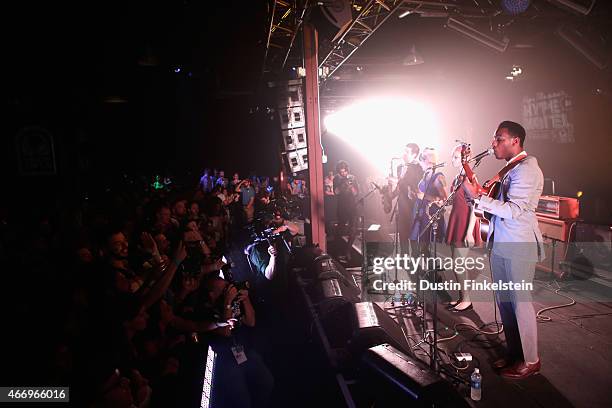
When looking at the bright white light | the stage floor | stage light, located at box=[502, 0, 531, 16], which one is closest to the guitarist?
the stage floor

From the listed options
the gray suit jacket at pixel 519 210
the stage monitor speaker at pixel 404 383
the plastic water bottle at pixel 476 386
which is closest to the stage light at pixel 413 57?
the gray suit jacket at pixel 519 210

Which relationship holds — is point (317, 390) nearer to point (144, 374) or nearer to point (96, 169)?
point (144, 374)

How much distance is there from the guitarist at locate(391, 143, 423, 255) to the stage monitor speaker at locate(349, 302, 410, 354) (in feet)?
9.28

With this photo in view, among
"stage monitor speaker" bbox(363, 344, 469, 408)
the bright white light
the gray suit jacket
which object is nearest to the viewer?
"stage monitor speaker" bbox(363, 344, 469, 408)

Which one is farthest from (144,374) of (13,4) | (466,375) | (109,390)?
(13,4)

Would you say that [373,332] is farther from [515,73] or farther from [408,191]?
[515,73]

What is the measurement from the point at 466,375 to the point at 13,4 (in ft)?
36.9

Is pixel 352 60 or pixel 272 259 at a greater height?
pixel 352 60

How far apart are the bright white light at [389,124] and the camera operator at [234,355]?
10.5 metres

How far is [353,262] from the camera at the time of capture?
310 inches

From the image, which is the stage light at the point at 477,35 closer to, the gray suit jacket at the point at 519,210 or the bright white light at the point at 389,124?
the gray suit jacket at the point at 519,210

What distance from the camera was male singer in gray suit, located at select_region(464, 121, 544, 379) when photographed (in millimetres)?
3139

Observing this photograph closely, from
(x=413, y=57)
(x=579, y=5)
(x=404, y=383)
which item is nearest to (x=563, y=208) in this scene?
(x=579, y=5)

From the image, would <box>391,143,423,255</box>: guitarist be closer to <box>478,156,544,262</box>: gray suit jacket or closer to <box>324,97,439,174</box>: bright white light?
<box>478,156,544,262</box>: gray suit jacket
